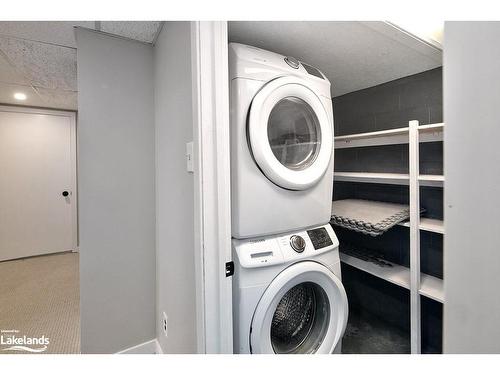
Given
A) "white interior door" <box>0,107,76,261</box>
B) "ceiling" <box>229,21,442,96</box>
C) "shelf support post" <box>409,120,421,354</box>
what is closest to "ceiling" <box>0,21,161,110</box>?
"white interior door" <box>0,107,76,261</box>

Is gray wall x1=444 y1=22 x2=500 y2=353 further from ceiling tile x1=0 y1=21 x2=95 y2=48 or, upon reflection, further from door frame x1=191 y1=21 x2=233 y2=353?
ceiling tile x1=0 y1=21 x2=95 y2=48

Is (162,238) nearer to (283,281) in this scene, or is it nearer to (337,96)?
(283,281)

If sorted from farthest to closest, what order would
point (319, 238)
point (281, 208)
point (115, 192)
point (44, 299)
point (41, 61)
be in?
point (44, 299) < point (41, 61) < point (115, 192) < point (319, 238) < point (281, 208)

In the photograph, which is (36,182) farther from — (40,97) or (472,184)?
(472,184)

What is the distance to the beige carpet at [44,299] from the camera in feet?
5.82

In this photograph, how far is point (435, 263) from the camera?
1612 mm

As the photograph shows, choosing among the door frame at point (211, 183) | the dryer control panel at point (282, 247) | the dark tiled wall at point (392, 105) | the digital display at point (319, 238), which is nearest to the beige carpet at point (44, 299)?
the door frame at point (211, 183)

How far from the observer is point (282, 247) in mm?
1165

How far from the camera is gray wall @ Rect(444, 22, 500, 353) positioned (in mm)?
299

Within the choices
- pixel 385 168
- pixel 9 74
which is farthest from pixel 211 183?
pixel 9 74

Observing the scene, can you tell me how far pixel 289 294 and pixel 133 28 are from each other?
1660mm

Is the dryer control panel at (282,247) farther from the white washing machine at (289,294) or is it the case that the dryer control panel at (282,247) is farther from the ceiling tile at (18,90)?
the ceiling tile at (18,90)
